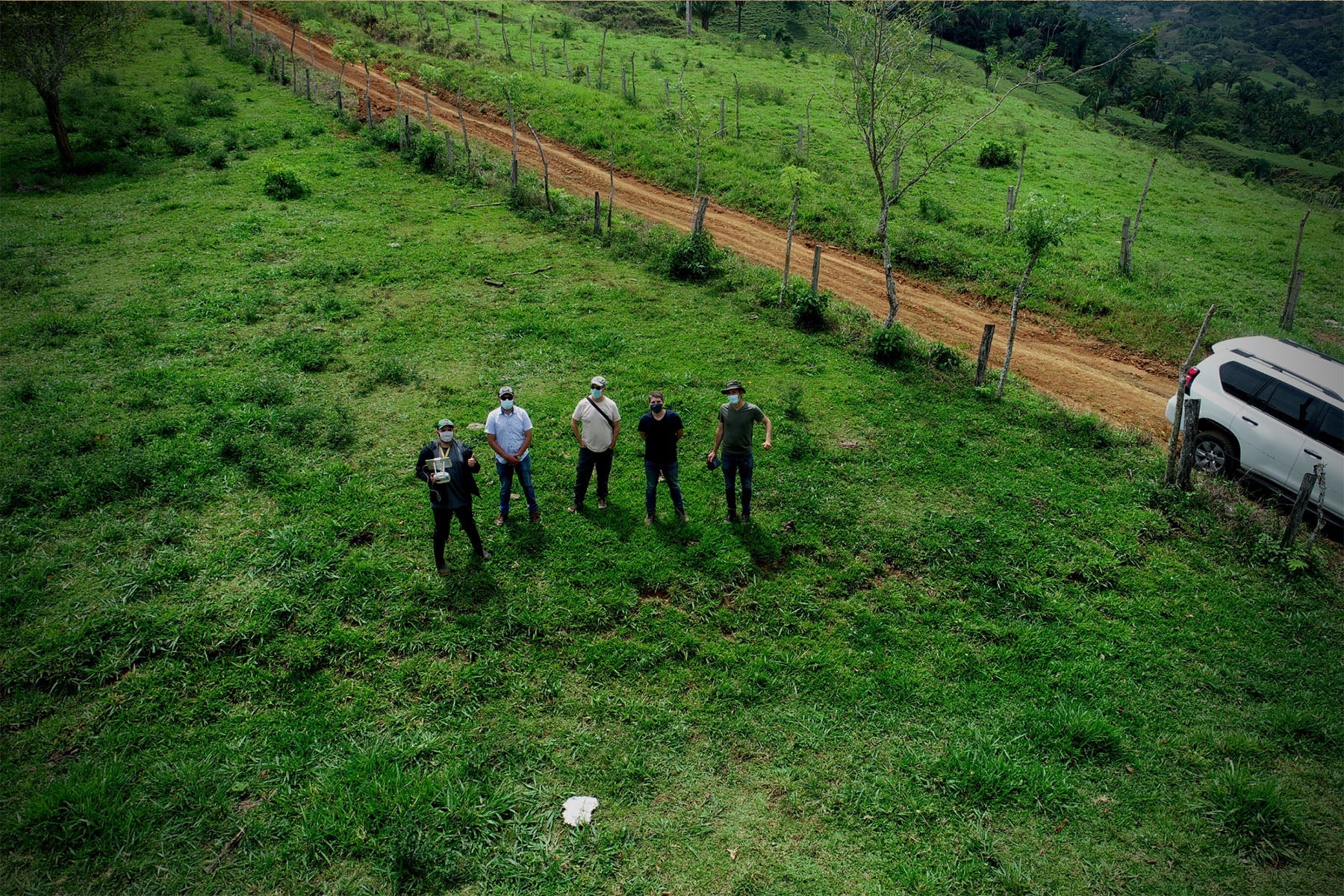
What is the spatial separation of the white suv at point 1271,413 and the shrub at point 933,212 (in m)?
12.3

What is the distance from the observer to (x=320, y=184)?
24.4m

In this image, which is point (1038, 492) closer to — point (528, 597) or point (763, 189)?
point (528, 597)

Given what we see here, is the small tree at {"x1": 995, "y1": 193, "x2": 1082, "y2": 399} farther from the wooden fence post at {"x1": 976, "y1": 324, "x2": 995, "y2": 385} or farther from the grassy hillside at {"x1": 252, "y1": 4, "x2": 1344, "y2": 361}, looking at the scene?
the grassy hillside at {"x1": 252, "y1": 4, "x2": 1344, "y2": 361}

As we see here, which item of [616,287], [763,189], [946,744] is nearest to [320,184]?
[616,287]

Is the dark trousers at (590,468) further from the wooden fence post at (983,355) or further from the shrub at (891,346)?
the wooden fence post at (983,355)

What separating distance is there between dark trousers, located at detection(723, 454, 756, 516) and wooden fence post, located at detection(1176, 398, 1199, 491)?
747 centimetres

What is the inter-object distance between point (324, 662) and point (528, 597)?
8.61ft

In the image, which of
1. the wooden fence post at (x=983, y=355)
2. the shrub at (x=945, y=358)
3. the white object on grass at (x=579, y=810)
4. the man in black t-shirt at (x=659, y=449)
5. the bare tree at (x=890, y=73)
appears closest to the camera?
the white object on grass at (x=579, y=810)

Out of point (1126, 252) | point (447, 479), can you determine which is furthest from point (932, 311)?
point (447, 479)

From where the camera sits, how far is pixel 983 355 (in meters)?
14.9

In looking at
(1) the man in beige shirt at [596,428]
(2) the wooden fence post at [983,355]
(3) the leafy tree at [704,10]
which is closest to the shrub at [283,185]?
(1) the man in beige shirt at [596,428]

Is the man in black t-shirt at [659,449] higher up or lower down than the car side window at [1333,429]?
lower down

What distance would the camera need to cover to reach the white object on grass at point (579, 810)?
7113 mm

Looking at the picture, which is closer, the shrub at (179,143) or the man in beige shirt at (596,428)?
the man in beige shirt at (596,428)
